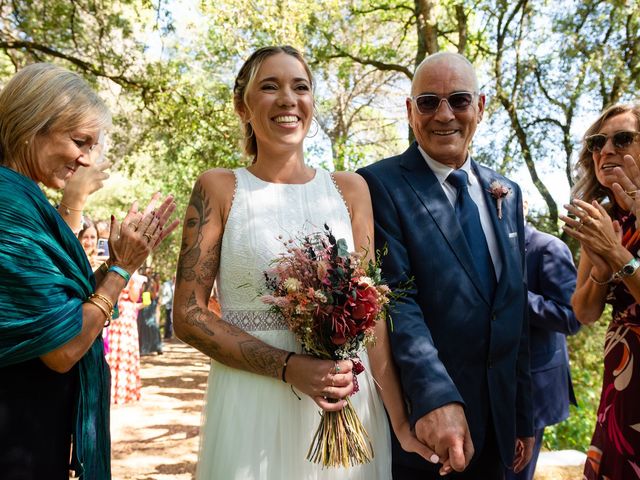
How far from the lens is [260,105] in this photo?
3156 millimetres

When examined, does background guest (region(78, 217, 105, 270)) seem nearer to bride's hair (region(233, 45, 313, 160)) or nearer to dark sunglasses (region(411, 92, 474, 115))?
bride's hair (region(233, 45, 313, 160))

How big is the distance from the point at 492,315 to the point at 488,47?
14586 mm

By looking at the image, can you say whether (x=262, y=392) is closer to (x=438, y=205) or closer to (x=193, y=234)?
(x=193, y=234)

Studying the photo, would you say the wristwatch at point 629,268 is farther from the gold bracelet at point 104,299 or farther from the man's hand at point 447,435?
the gold bracelet at point 104,299

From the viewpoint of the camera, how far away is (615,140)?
362 cm

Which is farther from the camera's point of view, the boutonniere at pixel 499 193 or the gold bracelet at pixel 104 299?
the boutonniere at pixel 499 193

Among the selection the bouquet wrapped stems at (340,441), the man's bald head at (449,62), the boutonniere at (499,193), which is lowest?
the bouquet wrapped stems at (340,441)

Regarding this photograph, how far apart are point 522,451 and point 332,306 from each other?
166 centimetres

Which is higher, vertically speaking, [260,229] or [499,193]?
[499,193]

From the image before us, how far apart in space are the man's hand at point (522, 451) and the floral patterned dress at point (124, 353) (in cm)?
936

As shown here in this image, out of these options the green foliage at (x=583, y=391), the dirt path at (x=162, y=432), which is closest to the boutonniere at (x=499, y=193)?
the dirt path at (x=162, y=432)

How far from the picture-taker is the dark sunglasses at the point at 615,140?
3580 mm

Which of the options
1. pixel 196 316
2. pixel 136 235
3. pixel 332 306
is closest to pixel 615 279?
pixel 332 306

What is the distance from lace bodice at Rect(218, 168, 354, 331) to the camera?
293 centimetres
